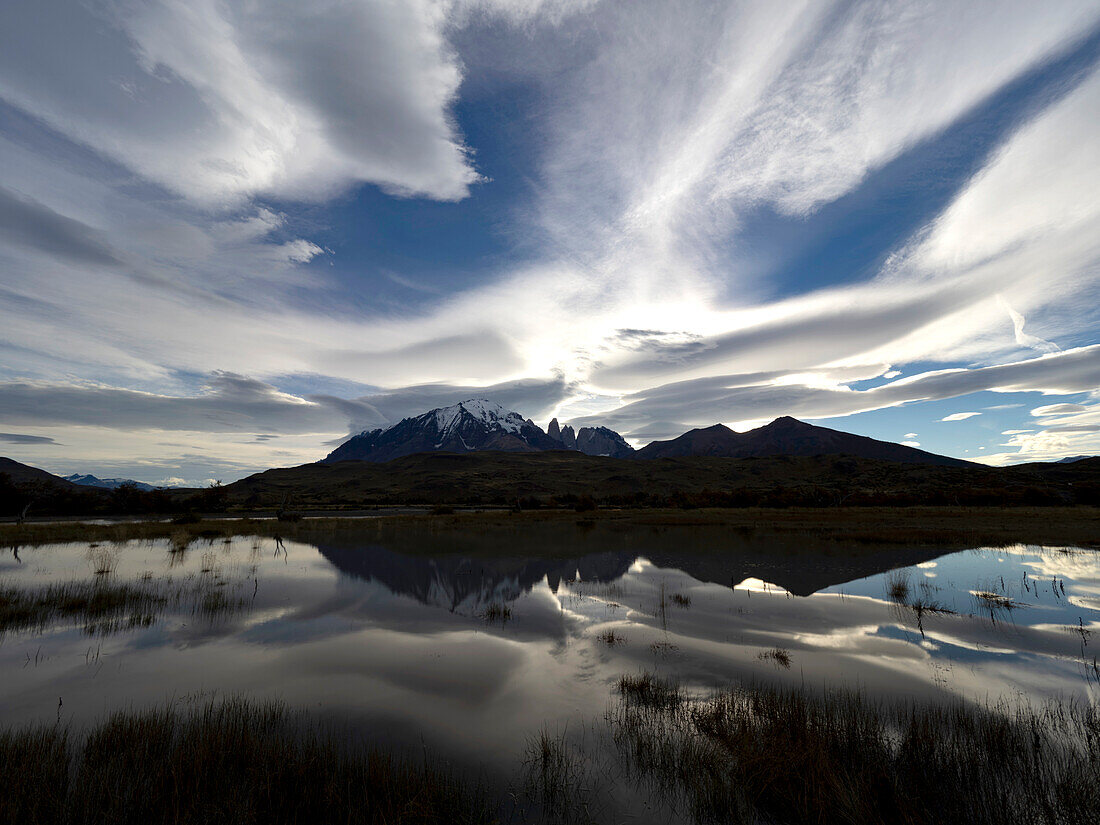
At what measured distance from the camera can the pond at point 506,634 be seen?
35.7 ft

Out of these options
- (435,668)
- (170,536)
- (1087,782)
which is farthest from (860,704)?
(170,536)

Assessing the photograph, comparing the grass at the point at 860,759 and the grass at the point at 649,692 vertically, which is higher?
the grass at the point at 860,759

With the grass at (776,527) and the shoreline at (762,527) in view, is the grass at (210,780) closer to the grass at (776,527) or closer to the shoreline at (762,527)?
the grass at (776,527)

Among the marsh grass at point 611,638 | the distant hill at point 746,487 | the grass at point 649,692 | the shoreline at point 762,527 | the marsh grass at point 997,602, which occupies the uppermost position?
the distant hill at point 746,487

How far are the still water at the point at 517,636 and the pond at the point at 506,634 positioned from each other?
0.29 ft

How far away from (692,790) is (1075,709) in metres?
9.18

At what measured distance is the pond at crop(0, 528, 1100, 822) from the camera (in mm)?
10883

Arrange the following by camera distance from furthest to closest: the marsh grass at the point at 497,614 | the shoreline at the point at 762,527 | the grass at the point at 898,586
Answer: the shoreline at the point at 762,527
the grass at the point at 898,586
the marsh grass at the point at 497,614

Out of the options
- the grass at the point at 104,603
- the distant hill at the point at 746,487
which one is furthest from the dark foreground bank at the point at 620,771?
the distant hill at the point at 746,487

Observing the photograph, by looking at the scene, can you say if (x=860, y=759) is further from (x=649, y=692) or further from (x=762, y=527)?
(x=762, y=527)

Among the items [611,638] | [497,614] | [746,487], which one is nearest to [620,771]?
[611,638]

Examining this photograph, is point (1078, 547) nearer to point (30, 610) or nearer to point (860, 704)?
point (860, 704)

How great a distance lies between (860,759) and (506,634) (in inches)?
431

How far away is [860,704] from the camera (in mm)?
9664
